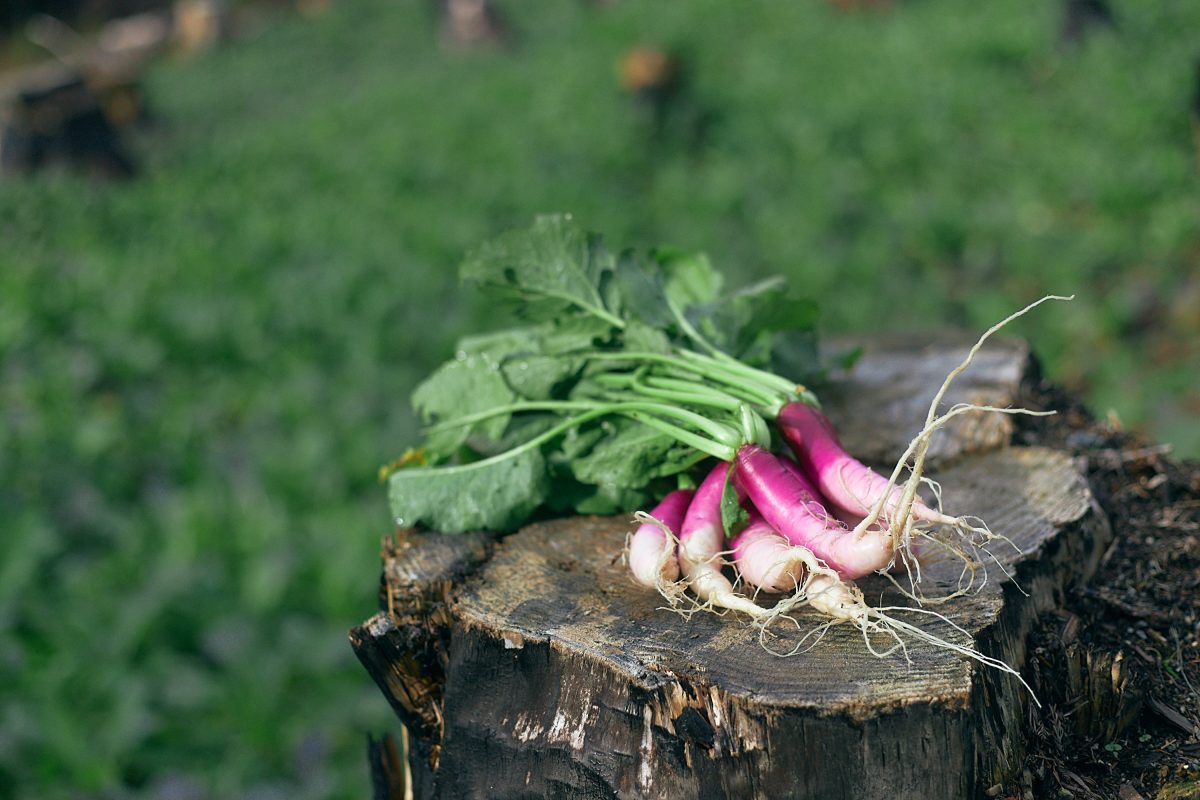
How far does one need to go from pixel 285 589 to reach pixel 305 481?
84 cm

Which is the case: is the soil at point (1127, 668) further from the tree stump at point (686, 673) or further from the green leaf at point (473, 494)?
the green leaf at point (473, 494)

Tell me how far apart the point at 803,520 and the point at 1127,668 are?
67 cm

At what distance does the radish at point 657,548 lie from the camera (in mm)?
2004

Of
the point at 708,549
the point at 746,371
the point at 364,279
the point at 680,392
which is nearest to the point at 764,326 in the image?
the point at 746,371

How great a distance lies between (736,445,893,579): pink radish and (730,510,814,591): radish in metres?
0.04

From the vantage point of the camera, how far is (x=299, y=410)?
18.2 ft

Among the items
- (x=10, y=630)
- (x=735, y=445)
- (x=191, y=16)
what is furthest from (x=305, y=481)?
(x=191, y=16)

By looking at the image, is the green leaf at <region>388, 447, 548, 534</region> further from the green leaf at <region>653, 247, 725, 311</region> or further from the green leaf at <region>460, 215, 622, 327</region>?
the green leaf at <region>653, 247, 725, 311</region>

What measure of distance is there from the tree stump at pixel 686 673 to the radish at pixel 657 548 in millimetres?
59

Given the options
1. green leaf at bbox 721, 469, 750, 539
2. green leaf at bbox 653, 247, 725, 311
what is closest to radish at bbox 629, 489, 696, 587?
green leaf at bbox 721, 469, 750, 539

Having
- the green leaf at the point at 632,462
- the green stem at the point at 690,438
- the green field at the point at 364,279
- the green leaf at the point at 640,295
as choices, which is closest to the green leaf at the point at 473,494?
the green leaf at the point at 632,462

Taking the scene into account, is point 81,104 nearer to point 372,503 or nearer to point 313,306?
point 313,306

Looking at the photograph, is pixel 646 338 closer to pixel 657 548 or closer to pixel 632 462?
pixel 632 462

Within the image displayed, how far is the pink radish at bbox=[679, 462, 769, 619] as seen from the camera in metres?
1.94
